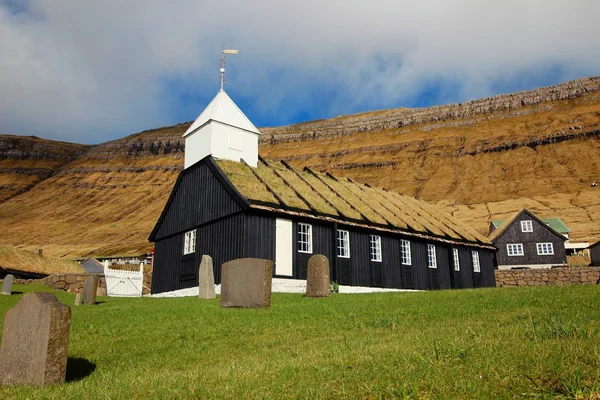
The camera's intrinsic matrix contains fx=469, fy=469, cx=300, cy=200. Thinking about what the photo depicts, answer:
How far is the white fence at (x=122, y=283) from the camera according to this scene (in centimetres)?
3034

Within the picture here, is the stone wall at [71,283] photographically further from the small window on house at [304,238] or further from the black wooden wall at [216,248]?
the small window on house at [304,238]

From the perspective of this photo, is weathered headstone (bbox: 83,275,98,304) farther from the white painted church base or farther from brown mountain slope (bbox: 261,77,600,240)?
brown mountain slope (bbox: 261,77,600,240)

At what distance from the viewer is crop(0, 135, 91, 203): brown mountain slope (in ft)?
427

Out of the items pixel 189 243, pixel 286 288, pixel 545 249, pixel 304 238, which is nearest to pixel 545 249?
pixel 545 249

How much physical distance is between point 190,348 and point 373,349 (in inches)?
155

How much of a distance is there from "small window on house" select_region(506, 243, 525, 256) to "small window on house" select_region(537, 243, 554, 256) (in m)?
1.93

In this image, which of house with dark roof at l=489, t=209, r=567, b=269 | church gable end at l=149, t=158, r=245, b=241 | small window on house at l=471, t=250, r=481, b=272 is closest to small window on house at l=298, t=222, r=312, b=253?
church gable end at l=149, t=158, r=245, b=241

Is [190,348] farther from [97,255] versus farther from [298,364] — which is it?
[97,255]

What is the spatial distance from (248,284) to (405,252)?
57.0ft

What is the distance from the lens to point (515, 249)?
186 ft

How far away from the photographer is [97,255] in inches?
2776

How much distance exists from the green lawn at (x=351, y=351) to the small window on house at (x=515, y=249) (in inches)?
1869


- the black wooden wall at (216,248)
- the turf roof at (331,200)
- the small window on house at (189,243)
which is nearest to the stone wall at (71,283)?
the black wooden wall at (216,248)

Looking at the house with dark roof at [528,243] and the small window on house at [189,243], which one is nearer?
the small window on house at [189,243]
